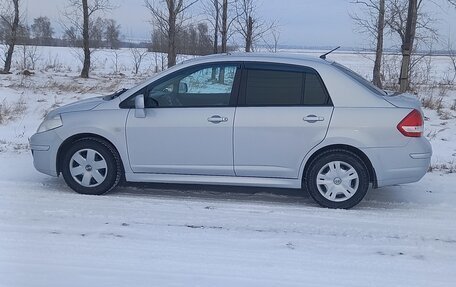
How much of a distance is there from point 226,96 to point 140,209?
1.54 m

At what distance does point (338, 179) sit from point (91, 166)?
276 centimetres

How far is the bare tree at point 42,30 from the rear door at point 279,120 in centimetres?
2859

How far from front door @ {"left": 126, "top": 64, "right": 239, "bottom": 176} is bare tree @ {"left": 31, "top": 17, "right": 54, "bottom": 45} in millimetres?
28040

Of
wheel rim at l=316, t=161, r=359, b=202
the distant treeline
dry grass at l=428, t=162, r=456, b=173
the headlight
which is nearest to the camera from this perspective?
wheel rim at l=316, t=161, r=359, b=202

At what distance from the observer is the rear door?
5.62 metres

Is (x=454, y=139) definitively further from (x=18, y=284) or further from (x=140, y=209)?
(x=18, y=284)

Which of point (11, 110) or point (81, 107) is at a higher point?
point (81, 107)

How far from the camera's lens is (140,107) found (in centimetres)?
586

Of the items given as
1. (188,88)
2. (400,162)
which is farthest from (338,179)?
(188,88)

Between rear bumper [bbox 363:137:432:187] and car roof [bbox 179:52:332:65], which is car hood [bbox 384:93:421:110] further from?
car roof [bbox 179:52:332:65]

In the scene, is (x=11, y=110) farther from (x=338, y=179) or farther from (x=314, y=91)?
(x=338, y=179)

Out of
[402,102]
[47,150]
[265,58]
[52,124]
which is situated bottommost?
[47,150]

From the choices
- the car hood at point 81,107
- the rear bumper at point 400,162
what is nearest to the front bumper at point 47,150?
the car hood at point 81,107

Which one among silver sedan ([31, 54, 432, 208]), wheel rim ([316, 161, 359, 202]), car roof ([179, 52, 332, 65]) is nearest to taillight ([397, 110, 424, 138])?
silver sedan ([31, 54, 432, 208])
